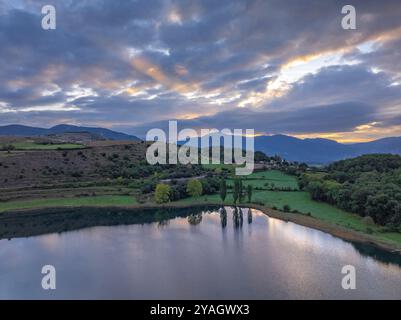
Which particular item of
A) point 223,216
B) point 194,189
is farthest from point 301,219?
point 194,189

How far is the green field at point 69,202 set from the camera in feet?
199

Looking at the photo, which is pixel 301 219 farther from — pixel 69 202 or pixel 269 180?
pixel 69 202

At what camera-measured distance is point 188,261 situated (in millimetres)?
32688

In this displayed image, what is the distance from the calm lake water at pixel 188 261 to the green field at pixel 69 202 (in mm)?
7883

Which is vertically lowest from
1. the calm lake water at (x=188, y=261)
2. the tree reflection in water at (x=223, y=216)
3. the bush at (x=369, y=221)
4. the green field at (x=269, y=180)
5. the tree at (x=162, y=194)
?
the calm lake water at (x=188, y=261)

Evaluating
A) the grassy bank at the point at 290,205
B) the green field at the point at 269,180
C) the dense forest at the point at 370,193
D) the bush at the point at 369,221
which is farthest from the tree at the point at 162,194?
the bush at the point at 369,221

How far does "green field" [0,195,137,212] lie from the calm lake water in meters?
7.88

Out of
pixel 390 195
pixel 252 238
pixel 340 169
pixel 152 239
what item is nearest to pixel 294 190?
pixel 340 169

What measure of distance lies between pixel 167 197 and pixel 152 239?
23.2 meters

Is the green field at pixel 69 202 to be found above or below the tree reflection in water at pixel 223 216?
above

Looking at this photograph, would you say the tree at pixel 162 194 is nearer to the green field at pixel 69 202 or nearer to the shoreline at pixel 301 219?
the shoreline at pixel 301 219

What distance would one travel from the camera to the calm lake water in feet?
85.8
